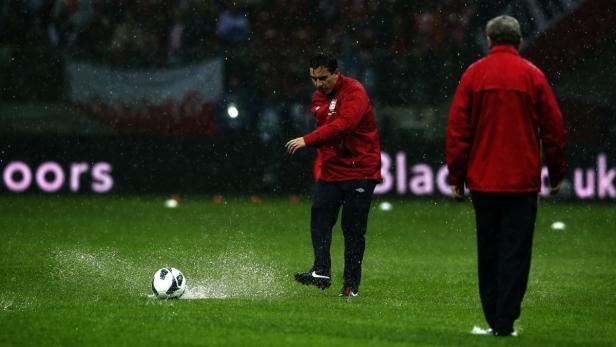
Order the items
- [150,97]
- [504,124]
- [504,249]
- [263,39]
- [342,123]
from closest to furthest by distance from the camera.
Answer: [504,124], [504,249], [342,123], [150,97], [263,39]

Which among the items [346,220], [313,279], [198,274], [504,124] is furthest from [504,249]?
[198,274]

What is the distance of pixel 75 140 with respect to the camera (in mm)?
23266

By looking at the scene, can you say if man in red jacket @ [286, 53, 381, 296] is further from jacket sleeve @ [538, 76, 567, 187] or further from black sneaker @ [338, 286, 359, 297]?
jacket sleeve @ [538, 76, 567, 187]

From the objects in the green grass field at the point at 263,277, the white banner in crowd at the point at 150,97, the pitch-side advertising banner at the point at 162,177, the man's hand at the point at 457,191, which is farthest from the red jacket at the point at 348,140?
the white banner in crowd at the point at 150,97

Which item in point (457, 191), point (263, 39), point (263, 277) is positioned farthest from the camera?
point (263, 39)

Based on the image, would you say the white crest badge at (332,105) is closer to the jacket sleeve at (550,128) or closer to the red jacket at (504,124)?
the red jacket at (504,124)

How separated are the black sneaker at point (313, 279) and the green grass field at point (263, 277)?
0.14m

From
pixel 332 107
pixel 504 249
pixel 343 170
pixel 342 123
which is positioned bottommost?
pixel 504 249

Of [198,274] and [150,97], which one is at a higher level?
[150,97]

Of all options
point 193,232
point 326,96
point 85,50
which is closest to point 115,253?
point 193,232

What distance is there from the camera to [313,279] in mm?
10938

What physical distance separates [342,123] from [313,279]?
125 centimetres

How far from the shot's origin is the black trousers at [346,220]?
11.1 m

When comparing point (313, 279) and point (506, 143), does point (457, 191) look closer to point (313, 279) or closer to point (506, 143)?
point (506, 143)
